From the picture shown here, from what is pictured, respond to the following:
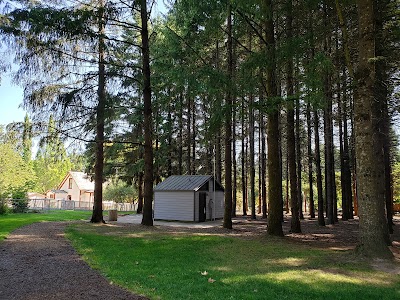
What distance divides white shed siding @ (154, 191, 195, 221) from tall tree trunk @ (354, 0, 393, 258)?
1350 centimetres

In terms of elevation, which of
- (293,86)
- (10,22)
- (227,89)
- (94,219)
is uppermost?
(10,22)

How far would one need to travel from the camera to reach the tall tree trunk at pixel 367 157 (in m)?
6.53

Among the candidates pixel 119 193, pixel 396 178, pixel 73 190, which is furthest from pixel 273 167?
pixel 73 190

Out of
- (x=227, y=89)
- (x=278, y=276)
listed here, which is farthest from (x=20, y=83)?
(x=278, y=276)

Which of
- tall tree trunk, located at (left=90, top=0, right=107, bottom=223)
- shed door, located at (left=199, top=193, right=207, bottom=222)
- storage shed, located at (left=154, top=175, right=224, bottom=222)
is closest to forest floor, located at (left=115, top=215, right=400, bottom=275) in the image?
tall tree trunk, located at (left=90, top=0, right=107, bottom=223)

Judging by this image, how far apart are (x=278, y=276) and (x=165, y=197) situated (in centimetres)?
1582

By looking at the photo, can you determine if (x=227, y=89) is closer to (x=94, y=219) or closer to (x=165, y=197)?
(x=94, y=219)

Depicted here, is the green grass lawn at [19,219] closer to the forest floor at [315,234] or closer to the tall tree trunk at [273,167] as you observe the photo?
the forest floor at [315,234]

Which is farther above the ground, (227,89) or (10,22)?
(10,22)

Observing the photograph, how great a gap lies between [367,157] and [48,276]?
6.27 metres

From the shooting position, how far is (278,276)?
17.1ft

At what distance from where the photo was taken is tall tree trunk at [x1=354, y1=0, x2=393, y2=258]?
21.4ft

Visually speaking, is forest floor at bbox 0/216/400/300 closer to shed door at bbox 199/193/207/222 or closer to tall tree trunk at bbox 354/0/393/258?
tall tree trunk at bbox 354/0/393/258

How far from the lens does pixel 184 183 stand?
20.5 meters
